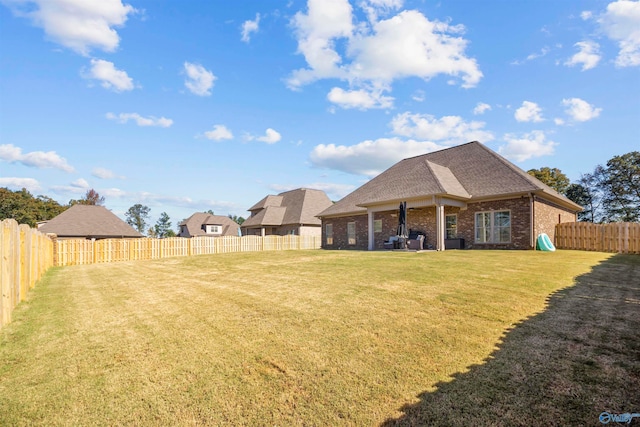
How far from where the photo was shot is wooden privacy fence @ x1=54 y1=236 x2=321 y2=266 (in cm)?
1775

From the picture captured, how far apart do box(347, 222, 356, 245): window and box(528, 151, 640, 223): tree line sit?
74.0 ft

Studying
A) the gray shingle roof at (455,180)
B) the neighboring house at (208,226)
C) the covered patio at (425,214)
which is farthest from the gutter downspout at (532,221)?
the neighboring house at (208,226)

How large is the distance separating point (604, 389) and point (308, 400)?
2.67 meters

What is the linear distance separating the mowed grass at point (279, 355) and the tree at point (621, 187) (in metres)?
37.7

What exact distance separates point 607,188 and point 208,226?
55.3 m

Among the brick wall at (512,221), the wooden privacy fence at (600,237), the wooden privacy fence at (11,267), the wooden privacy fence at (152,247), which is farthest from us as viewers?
the wooden privacy fence at (152,247)

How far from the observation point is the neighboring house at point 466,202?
52.5 feet

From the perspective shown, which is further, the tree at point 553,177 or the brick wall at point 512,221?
the tree at point 553,177

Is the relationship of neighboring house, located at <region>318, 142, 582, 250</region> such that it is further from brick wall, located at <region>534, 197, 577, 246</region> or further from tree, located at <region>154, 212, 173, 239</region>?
tree, located at <region>154, 212, 173, 239</region>

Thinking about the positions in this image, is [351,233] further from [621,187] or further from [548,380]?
[621,187]

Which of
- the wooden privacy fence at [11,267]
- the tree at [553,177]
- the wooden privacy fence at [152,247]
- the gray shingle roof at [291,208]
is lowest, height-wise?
the wooden privacy fence at [152,247]

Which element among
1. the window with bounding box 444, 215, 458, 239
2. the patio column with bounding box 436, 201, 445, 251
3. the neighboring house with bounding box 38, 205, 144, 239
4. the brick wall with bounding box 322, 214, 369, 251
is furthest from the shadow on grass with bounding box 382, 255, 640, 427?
the neighboring house with bounding box 38, 205, 144, 239

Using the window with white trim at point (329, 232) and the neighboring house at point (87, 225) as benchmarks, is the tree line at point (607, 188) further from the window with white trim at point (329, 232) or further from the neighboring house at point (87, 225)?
the neighboring house at point (87, 225)

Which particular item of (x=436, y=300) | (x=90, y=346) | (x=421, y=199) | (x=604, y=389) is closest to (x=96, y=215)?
(x=421, y=199)
